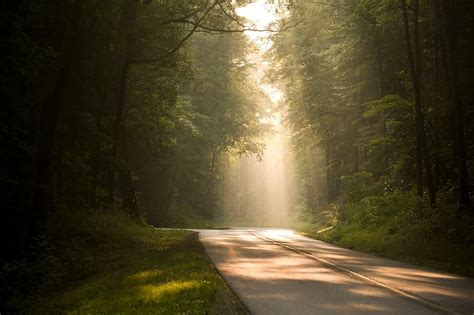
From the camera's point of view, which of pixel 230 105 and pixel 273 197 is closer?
pixel 230 105

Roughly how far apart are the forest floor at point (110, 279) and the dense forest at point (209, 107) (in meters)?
0.97

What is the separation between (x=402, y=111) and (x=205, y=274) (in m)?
19.0

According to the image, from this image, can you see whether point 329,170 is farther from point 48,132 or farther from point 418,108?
point 48,132

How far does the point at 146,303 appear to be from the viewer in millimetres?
8445

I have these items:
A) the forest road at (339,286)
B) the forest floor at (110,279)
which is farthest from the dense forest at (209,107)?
the forest road at (339,286)

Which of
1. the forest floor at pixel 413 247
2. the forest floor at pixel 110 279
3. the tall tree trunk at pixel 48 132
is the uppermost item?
the tall tree trunk at pixel 48 132

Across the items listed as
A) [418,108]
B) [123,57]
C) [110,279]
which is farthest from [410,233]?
[123,57]

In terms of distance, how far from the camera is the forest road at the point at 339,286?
8273 millimetres

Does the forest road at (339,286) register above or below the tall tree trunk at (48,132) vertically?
below

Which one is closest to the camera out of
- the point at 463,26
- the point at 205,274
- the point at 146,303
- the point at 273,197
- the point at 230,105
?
the point at 146,303

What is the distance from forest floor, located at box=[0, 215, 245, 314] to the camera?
8.57 m

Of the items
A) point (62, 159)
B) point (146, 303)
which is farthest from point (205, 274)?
point (62, 159)

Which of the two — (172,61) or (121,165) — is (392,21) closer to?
(172,61)

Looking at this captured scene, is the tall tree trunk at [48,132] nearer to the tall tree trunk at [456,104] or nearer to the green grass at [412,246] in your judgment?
the green grass at [412,246]
